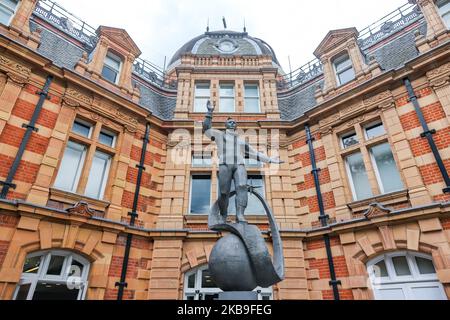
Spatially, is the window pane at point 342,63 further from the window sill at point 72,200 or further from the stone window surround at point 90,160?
the window sill at point 72,200

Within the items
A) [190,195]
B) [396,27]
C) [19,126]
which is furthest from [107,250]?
[396,27]

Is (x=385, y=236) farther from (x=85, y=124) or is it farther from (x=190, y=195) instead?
Result: (x=85, y=124)

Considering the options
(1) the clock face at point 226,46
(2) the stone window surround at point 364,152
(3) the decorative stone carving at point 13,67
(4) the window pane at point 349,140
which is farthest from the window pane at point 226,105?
(3) the decorative stone carving at point 13,67

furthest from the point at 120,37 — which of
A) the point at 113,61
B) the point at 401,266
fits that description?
the point at 401,266

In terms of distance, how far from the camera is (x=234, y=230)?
4586mm

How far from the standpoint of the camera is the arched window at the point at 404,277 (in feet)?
21.4

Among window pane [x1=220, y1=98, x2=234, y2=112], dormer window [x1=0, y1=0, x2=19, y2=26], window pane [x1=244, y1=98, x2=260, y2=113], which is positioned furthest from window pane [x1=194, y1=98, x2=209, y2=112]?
dormer window [x1=0, y1=0, x2=19, y2=26]

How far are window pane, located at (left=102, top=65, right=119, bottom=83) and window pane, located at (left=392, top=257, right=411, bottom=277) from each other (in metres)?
11.3

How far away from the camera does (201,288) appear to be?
25.8 feet

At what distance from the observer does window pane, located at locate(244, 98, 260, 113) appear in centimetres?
1167

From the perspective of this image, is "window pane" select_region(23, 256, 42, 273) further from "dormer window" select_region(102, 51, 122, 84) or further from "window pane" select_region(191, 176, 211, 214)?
"dormer window" select_region(102, 51, 122, 84)

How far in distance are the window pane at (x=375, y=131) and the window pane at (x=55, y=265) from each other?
9.96 meters

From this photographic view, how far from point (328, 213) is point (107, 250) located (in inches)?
268

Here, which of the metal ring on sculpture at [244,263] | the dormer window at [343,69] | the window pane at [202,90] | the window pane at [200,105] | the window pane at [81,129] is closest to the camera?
the metal ring on sculpture at [244,263]
